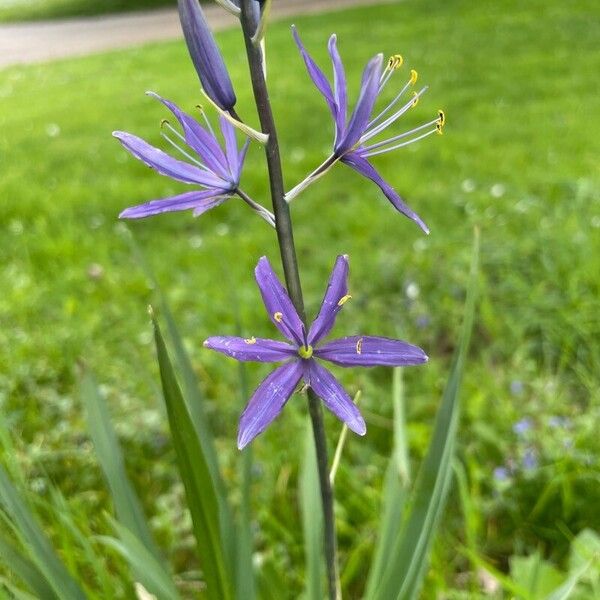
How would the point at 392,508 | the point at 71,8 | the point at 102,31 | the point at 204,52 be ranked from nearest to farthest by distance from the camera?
the point at 204,52, the point at 392,508, the point at 102,31, the point at 71,8

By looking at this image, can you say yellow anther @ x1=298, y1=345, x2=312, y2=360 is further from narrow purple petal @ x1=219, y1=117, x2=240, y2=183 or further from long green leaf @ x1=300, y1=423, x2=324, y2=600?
long green leaf @ x1=300, y1=423, x2=324, y2=600

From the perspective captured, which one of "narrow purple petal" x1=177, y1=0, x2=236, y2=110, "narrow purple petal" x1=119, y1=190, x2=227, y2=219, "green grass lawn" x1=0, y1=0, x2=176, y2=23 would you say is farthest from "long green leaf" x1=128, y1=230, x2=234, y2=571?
"green grass lawn" x1=0, y1=0, x2=176, y2=23

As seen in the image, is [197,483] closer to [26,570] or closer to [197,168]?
[26,570]

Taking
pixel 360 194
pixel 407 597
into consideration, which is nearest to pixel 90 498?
pixel 407 597

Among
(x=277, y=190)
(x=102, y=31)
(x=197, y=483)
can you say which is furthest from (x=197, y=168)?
(x=102, y=31)

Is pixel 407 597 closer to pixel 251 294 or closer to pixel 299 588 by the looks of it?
pixel 299 588
